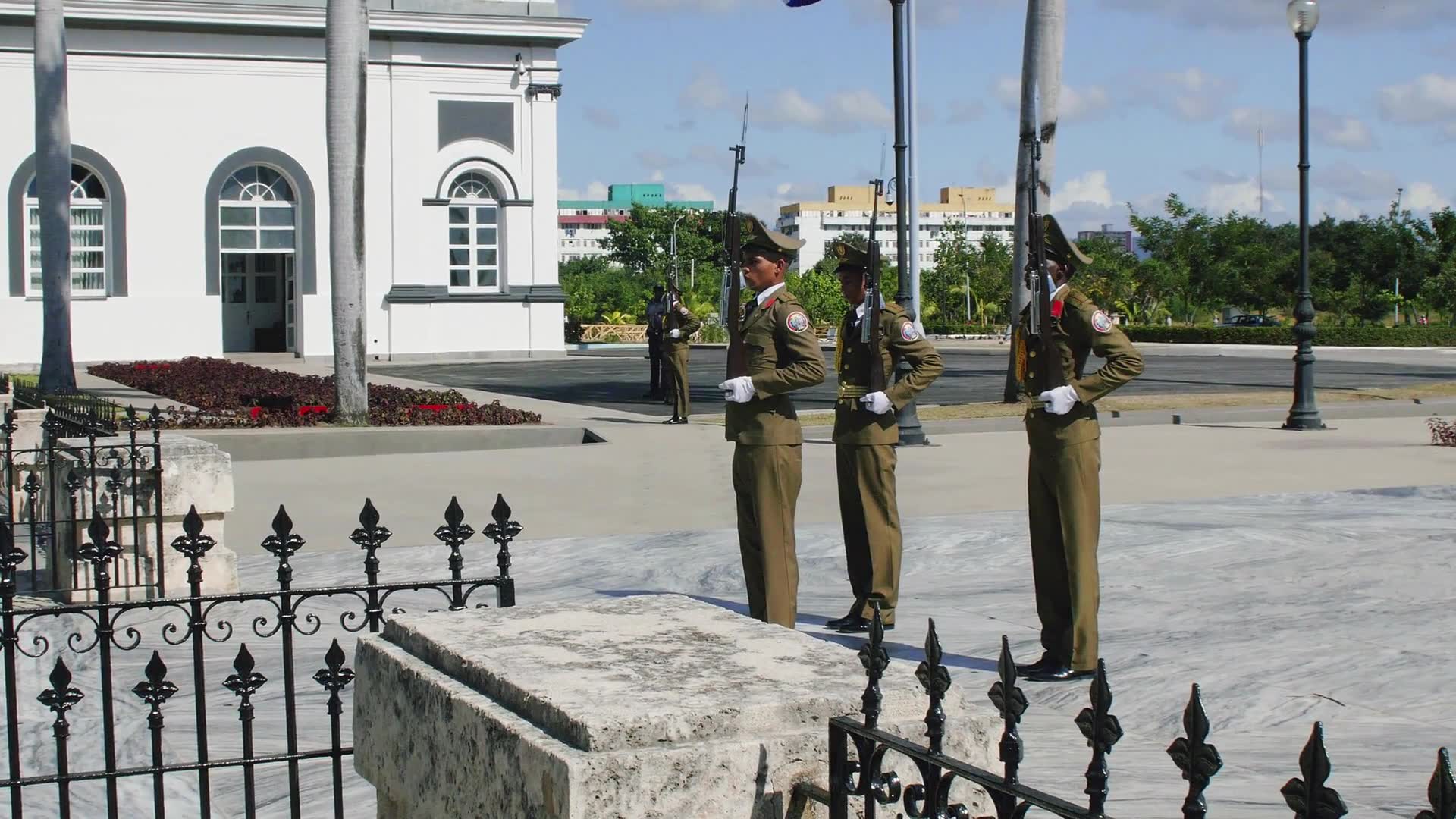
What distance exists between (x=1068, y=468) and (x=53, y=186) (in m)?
17.7

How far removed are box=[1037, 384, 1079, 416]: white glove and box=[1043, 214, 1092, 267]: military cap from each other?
57cm

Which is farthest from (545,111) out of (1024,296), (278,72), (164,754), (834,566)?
(164,754)

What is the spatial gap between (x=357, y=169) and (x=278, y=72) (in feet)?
68.7

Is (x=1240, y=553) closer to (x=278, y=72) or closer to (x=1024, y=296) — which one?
(x=1024, y=296)

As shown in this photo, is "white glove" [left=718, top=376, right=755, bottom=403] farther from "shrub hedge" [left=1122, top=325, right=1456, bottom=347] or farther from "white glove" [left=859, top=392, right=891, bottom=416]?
"shrub hedge" [left=1122, top=325, right=1456, bottom=347]

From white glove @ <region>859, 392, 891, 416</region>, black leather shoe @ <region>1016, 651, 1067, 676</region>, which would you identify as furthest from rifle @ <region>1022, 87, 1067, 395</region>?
black leather shoe @ <region>1016, 651, 1067, 676</region>

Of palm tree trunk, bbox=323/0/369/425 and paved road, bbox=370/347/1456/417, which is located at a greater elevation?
palm tree trunk, bbox=323/0/369/425

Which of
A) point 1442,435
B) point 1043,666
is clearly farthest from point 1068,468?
point 1442,435

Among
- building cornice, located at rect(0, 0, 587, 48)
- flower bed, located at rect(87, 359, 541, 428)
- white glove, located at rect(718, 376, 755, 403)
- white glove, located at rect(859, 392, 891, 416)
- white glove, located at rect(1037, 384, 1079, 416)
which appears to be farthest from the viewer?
building cornice, located at rect(0, 0, 587, 48)

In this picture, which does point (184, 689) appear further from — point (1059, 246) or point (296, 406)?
point (296, 406)

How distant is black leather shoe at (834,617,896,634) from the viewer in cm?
754

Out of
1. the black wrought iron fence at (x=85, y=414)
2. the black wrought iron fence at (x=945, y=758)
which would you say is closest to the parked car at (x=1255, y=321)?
the black wrought iron fence at (x=85, y=414)

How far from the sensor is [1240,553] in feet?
31.7

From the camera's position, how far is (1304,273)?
19.5 metres
